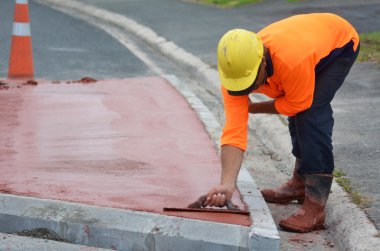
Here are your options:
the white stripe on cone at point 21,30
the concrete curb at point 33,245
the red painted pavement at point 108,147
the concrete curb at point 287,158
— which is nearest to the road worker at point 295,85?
the concrete curb at point 287,158

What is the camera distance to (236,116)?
15.9 feet

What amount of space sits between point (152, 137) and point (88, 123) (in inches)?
28.3

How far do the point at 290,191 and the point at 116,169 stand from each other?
1.12m

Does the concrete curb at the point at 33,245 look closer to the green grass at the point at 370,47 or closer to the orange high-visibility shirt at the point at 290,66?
the orange high-visibility shirt at the point at 290,66

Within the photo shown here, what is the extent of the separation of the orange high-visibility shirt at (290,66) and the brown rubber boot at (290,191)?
0.73m

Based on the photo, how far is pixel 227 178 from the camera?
4.77 m

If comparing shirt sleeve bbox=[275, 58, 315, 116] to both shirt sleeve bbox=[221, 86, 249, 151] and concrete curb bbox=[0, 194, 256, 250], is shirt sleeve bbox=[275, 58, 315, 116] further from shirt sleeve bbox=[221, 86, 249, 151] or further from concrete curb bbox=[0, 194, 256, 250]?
concrete curb bbox=[0, 194, 256, 250]

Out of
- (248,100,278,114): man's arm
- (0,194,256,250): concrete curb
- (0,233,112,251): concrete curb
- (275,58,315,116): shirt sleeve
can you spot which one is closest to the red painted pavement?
(0,194,256,250): concrete curb

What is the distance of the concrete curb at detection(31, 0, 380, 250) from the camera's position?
15.7 feet

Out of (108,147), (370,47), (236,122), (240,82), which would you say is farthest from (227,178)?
(370,47)

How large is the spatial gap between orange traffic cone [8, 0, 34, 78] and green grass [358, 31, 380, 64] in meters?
3.64

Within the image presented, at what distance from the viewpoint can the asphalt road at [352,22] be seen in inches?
240

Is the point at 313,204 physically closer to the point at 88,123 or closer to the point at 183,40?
the point at 88,123

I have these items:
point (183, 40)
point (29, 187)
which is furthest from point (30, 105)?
point (183, 40)
